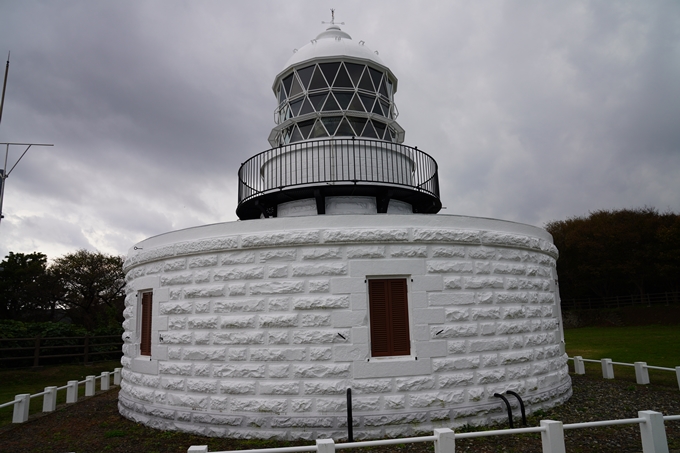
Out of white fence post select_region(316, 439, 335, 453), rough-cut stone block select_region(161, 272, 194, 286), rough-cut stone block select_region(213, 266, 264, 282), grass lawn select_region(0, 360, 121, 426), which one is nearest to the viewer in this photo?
white fence post select_region(316, 439, 335, 453)

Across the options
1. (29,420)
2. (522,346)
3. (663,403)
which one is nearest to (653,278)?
(663,403)

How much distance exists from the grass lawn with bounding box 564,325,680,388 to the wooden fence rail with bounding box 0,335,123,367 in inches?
744

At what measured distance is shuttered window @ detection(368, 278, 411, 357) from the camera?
7.49m

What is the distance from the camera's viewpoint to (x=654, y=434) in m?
5.55

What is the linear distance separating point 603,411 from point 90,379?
12.5 metres

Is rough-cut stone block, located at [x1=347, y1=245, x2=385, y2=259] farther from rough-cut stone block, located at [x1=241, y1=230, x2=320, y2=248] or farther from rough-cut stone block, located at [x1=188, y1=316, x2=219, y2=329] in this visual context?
rough-cut stone block, located at [x1=188, y1=316, x2=219, y2=329]

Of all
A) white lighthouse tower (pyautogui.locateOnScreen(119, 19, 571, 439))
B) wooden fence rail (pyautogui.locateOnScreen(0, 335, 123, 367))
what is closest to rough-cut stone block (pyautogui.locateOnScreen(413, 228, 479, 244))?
white lighthouse tower (pyautogui.locateOnScreen(119, 19, 571, 439))

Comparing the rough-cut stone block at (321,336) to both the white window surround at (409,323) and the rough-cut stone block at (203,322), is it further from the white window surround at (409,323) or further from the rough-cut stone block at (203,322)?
the rough-cut stone block at (203,322)

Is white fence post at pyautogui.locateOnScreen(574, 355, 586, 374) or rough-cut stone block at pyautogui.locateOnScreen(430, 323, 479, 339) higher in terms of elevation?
rough-cut stone block at pyautogui.locateOnScreen(430, 323, 479, 339)

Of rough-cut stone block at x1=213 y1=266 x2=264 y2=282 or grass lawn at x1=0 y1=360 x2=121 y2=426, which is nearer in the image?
rough-cut stone block at x1=213 y1=266 x2=264 y2=282

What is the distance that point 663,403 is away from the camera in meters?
9.05

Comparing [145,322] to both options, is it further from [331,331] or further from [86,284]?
[86,284]

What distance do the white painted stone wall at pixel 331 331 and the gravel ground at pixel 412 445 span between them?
1.33 feet

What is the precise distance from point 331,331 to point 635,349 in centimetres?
1922
